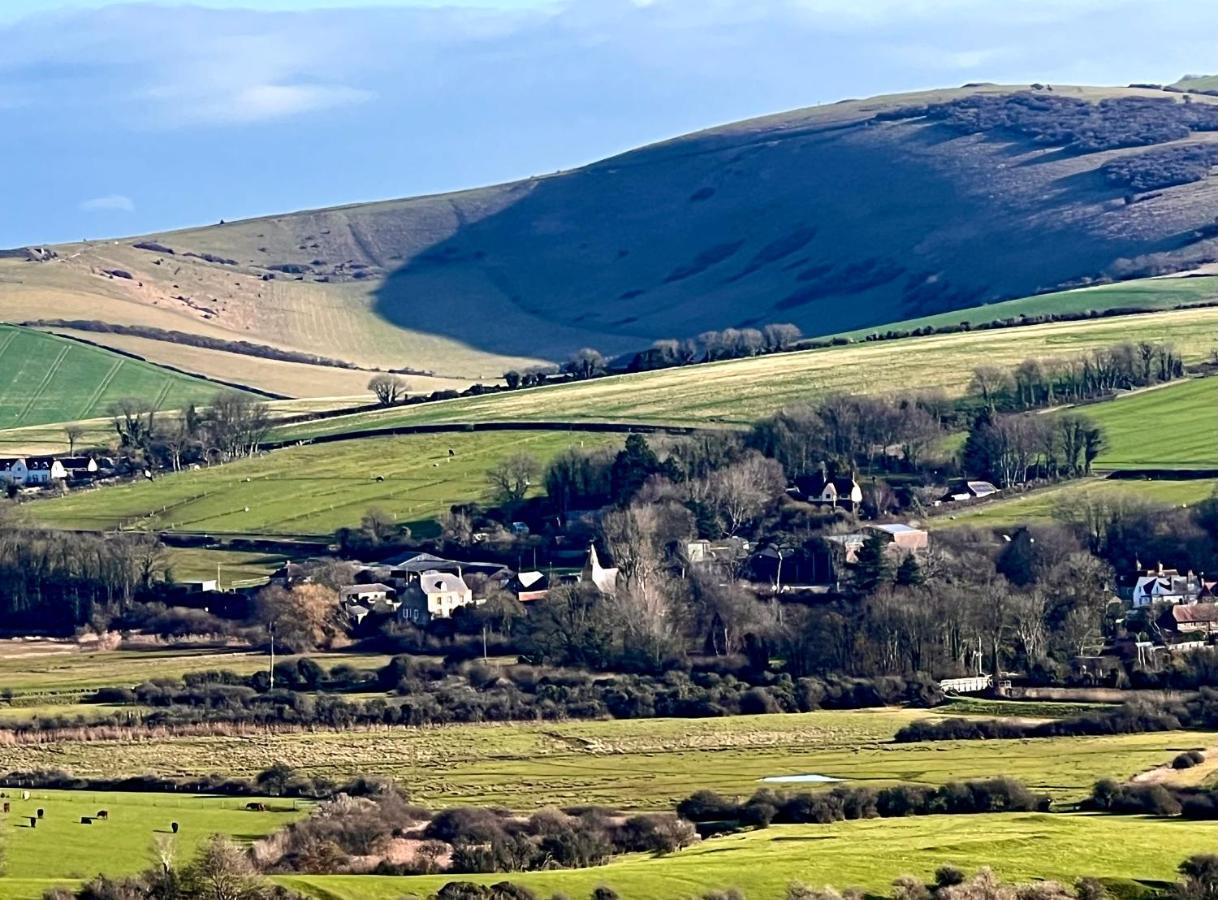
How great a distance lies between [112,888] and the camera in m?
41.8

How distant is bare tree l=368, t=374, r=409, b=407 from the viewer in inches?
6230

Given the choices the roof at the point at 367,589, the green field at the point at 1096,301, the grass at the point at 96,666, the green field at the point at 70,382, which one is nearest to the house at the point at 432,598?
the roof at the point at 367,589

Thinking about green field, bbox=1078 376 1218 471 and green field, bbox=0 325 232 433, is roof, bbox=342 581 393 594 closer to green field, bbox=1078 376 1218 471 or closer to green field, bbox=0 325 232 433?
green field, bbox=1078 376 1218 471

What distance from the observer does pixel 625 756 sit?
6644cm

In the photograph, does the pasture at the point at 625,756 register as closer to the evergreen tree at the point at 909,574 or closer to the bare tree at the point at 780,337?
the evergreen tree at the point at 909,574

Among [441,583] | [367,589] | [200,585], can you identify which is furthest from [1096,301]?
[200,585]

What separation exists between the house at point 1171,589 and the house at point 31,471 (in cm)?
6680

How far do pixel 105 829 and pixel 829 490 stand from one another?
60.0m

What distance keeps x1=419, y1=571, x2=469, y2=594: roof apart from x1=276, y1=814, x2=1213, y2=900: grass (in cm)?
4511

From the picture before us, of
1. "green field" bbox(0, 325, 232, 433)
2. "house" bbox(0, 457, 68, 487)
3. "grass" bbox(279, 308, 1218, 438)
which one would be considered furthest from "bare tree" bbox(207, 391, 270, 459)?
"green field" bbox(0, 325, 232, 433)

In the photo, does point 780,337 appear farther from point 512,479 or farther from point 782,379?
point 512,479

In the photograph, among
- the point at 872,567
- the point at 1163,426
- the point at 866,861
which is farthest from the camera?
the point at 1163,426

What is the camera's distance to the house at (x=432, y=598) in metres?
93.8

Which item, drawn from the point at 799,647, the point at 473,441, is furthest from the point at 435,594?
the point at 473,441
